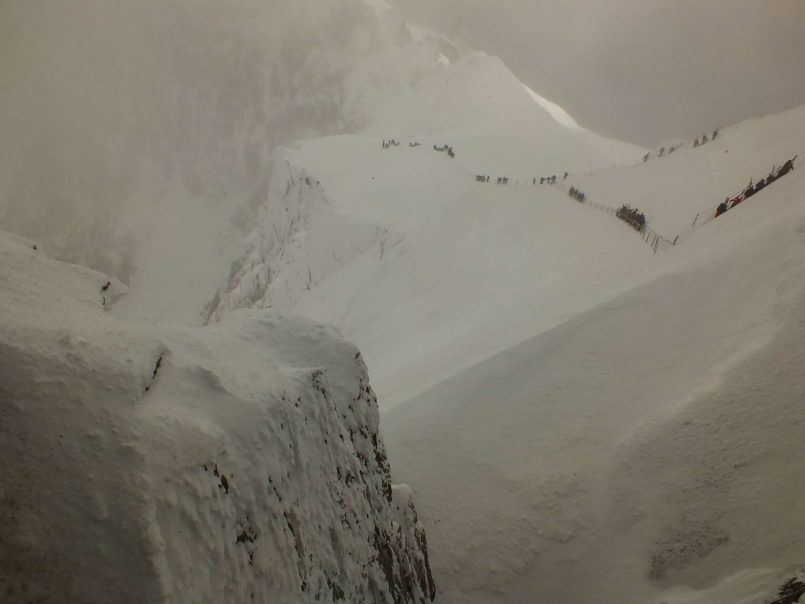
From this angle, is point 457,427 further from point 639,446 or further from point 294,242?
point 294,242

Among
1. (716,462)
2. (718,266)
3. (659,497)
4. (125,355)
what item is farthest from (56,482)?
(718,266)

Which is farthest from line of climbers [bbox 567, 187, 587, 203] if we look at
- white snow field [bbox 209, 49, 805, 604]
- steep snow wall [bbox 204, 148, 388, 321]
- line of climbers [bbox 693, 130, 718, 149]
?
steep snow wall [bbox 204, 148, 388, 321]

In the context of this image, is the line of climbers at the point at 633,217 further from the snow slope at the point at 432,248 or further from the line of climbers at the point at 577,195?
the line of climbers at the point at 577,195

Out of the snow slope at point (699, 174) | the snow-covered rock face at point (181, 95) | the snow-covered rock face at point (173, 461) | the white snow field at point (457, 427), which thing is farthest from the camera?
the snow-covered rock face at point (181, 95)

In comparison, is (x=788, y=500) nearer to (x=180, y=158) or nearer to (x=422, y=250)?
(x=422, y=250)

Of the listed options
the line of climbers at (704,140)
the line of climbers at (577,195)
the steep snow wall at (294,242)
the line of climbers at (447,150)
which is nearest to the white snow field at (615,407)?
the line of climbers at (577,195)
